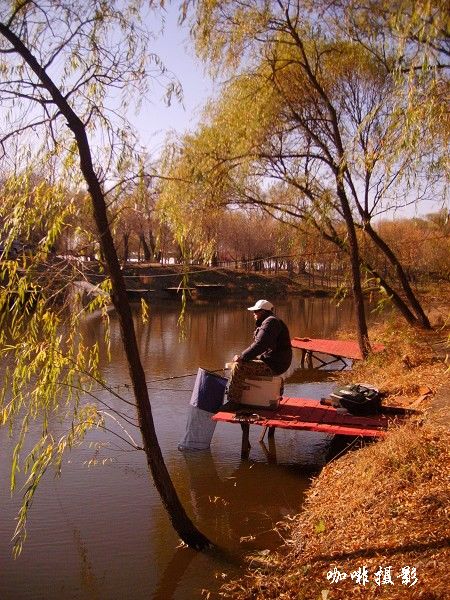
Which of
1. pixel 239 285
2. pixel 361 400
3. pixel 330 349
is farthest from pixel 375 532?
Answer: pixel 239 285

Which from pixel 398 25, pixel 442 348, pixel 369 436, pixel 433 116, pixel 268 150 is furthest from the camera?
pixel 268 150

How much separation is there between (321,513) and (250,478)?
1768mm

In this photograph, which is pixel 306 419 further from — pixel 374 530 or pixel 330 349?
pixel 330 349

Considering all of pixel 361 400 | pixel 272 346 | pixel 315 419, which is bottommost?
pixel 315 419

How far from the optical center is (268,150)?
514 inches

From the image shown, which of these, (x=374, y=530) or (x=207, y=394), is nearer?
(x=374, y=530)

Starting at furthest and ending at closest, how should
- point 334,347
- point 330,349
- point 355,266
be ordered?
point 334,347 < point 330,349 < point 355,266

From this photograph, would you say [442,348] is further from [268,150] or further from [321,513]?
[321,513]

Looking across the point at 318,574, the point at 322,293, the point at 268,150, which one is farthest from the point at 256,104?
the point at 322,293

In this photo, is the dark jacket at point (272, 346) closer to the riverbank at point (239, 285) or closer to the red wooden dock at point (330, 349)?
A: the red wooden dock at point (330, 349)

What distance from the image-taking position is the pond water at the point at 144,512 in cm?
486

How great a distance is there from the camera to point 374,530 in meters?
4.51

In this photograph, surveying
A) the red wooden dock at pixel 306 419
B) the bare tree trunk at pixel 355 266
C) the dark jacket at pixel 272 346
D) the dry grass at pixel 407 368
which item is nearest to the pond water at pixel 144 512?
the red wooden dock at pixel 306 419

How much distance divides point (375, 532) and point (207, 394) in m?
3.69
